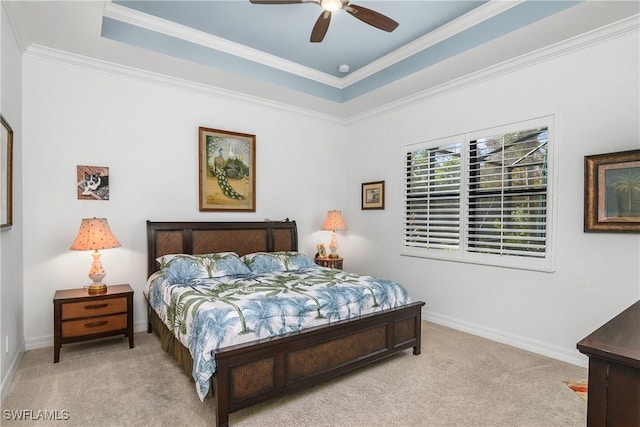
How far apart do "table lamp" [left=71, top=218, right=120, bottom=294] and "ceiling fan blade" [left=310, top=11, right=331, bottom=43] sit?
2.66m

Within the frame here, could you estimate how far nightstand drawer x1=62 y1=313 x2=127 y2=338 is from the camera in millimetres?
3086

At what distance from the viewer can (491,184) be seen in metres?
3.79

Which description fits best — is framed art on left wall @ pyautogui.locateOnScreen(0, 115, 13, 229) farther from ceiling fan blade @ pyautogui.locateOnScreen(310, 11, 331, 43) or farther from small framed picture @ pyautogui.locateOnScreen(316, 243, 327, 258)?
small framed picture @ pyautogui.locateOnScreen(316, 243, 327, 258)

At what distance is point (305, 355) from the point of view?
256 centimetres

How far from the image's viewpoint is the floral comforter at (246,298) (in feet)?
7.47

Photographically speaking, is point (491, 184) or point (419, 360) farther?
point (491, 184)

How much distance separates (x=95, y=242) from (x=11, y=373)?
115 cm

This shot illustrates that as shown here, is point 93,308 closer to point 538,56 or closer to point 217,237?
point 217,237

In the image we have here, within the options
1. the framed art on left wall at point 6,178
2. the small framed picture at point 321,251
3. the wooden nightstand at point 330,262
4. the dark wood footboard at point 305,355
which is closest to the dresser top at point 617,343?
the dark wood footboard at point 305,355

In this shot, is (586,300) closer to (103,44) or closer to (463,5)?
(463,5)

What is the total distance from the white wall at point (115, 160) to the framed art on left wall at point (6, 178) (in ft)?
2.03

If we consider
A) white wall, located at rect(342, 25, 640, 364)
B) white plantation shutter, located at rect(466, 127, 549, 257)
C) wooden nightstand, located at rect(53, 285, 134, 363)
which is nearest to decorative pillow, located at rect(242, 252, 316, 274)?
wooden nightstand, located at rect(53, 285, 134, 363)

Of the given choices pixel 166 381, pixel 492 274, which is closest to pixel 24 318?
pixel 166 381

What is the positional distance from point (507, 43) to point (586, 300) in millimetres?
2421
